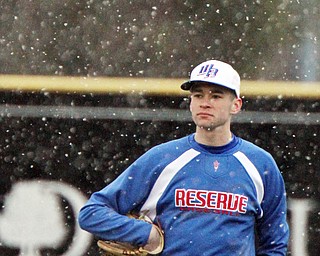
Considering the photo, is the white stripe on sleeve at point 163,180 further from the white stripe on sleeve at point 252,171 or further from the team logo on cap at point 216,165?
the white stripe on sleeve at point 252,171

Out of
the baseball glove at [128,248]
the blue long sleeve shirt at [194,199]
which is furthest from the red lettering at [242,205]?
the baseball glove at [128,248]

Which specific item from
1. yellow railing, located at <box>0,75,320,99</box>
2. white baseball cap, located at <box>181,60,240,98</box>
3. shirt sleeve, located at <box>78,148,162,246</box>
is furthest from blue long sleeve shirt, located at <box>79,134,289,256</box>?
yellow railing, located at <box>0,75,320,99</box>

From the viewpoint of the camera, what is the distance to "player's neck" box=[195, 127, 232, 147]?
14.3 feet

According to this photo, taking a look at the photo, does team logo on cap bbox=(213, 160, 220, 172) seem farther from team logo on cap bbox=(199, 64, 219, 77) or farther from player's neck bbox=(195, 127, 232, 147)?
team logo on cap bbox=(199, 64, 219, 77)

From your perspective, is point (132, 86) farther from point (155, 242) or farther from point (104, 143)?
point (155, 242)

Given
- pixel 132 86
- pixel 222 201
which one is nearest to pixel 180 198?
pixel 222 201

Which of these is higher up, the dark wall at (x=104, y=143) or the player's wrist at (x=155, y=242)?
the dark wall at (x=104, y=143)

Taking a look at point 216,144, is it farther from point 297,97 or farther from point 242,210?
point 297,97

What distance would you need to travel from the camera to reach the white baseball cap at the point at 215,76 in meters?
4.36

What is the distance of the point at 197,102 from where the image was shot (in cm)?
436

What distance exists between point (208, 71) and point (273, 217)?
2.17ft

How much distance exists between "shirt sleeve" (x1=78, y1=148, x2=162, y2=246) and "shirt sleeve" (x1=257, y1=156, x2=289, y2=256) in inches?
18.7

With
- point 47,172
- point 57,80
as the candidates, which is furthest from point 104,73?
point 47,172

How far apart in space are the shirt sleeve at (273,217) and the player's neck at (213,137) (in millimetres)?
212
